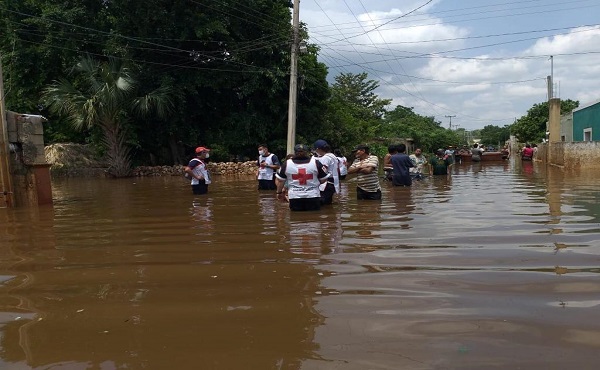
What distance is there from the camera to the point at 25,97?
29.8 metres

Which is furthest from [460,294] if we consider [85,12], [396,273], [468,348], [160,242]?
[85,12]

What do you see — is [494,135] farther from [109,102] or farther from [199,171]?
[199,171]

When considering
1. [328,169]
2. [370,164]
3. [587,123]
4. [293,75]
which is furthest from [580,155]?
[328,169]

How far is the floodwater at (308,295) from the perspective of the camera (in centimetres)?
289

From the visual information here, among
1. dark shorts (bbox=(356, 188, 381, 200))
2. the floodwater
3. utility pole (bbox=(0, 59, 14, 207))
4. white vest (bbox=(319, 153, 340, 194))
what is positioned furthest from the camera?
utility pole (bbox=(0, 59, 14, 207))

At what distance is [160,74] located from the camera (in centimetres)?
2806

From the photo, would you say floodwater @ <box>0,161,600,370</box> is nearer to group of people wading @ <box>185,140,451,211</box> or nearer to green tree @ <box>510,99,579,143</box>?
group of people wading @ <box>185,140,451,211</box>

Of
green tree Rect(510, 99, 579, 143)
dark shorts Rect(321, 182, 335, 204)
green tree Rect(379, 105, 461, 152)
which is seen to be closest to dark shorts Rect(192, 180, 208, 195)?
dark shorts Rect(321, 182, 335, 204)

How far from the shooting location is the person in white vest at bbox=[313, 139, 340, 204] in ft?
29.6

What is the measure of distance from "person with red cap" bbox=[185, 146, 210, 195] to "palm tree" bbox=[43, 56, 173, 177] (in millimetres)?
13715

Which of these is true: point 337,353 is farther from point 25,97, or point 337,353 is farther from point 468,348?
point 25,97

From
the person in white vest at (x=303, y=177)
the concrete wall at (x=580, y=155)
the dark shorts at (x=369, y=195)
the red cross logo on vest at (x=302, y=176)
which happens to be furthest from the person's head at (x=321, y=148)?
the concrete wall at (x=580, y=155)

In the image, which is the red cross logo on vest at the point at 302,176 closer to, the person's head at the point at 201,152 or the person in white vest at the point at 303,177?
the person in white vest at the point at 303,177

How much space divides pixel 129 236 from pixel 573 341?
552cm
